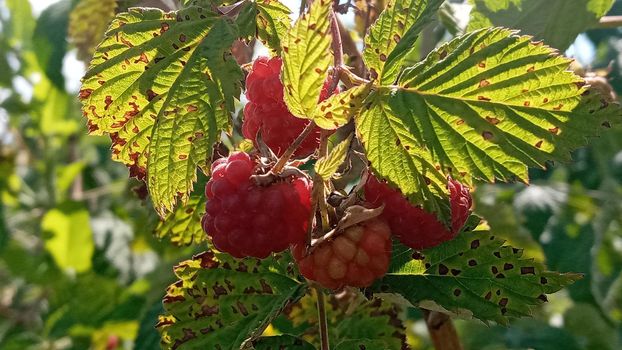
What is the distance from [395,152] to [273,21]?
23cm

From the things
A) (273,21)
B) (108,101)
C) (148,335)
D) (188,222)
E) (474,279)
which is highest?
(273,21)

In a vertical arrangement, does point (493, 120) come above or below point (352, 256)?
above

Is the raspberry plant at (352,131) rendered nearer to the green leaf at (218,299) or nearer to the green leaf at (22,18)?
the green leaf at (218,299)

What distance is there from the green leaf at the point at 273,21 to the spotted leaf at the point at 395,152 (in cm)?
16

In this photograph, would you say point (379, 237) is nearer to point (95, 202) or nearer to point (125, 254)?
point (125, 254)

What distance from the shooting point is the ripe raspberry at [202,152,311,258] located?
0.87 metres

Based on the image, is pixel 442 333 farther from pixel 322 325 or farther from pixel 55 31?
pixel 55 31

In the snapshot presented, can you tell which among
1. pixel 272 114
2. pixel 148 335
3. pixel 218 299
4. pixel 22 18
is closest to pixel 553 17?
pixel 272 114

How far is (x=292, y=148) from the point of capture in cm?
87

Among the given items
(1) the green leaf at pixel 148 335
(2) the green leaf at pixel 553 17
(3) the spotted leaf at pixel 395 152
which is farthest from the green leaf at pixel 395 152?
(1) the green leaf at pixel 148 335

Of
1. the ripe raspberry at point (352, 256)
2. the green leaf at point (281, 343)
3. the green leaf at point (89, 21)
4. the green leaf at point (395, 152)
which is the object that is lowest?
the green leaf at point (281, 343)

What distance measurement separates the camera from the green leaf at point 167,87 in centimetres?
94

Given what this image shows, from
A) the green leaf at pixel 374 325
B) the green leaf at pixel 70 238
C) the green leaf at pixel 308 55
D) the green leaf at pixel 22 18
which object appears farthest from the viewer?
the green leaf at pixel 22 18

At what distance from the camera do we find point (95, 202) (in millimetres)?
3516
